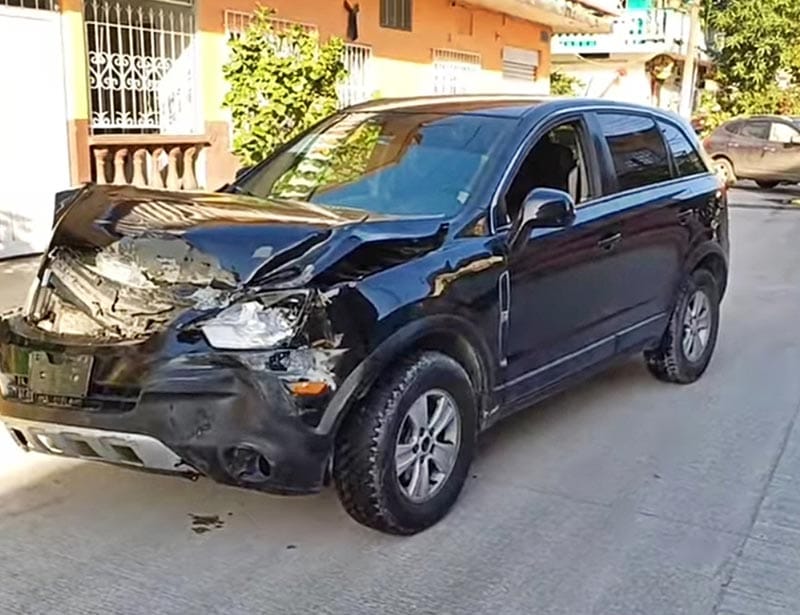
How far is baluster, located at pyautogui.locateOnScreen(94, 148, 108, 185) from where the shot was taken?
9.55m

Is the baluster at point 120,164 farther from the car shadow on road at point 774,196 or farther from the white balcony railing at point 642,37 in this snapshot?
the white balcony railing at point 642,37

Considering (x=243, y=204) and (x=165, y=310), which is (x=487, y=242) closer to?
(x=243, y=204)

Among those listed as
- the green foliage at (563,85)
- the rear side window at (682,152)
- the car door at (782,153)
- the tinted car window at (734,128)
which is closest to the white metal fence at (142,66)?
the rear side window at (682,152)

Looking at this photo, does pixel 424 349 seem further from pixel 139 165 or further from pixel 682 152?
pixel 139 165

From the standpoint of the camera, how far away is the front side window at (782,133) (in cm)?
1959

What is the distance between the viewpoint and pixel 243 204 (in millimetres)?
4395

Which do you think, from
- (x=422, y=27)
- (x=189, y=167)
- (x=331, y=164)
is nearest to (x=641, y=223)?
(x=331, y=164)

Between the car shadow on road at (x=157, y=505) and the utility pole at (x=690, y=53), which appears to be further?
the utility pole at (x=690, y=53)

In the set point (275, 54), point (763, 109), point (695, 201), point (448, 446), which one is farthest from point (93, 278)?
point (763, 109)

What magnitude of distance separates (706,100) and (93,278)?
30334mm

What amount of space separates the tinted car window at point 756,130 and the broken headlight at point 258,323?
18.5 m

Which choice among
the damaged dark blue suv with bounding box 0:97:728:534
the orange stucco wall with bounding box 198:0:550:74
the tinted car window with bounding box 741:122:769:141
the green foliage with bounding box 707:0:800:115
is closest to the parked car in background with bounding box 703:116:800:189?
the tinted car window with bounding box 741:122:769:141

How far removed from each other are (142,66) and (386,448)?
7.40 m

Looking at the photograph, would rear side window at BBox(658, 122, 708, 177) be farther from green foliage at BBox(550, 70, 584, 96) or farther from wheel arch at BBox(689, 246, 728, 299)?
green foliage at BBox(550, 70, 584, 96)
